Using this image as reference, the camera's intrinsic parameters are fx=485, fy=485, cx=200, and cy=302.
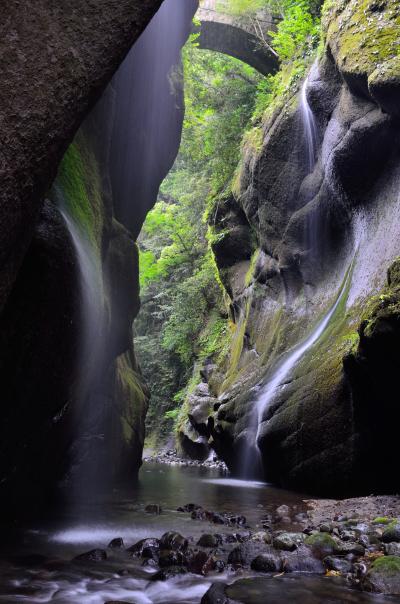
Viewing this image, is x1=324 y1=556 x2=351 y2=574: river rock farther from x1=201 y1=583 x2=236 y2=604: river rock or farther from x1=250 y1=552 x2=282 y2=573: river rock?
x1=201 y1=583 x2=236 y2=604: river rock

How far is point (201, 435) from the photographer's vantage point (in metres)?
20.2

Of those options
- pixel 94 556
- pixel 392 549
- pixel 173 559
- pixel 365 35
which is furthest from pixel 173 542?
pixel 365 35

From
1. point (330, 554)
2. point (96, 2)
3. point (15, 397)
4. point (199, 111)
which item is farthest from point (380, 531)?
point (199, 111)

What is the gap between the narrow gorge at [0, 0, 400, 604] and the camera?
3.48 meters

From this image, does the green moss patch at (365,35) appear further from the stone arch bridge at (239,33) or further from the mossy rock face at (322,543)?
the stone arch bridge at (239,33)

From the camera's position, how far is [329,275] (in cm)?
1270

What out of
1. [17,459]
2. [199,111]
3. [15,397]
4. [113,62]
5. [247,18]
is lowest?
[17,459]

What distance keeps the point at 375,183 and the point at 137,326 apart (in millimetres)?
21739

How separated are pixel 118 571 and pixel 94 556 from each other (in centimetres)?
56

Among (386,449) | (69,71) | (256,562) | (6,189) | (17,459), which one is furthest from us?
(386,449)

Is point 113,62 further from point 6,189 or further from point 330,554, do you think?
point 330,554

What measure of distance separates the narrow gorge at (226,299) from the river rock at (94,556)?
0.08 feet

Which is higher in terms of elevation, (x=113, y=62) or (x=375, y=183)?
(x=375, y=183)

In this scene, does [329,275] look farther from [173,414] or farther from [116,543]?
[173,414]
